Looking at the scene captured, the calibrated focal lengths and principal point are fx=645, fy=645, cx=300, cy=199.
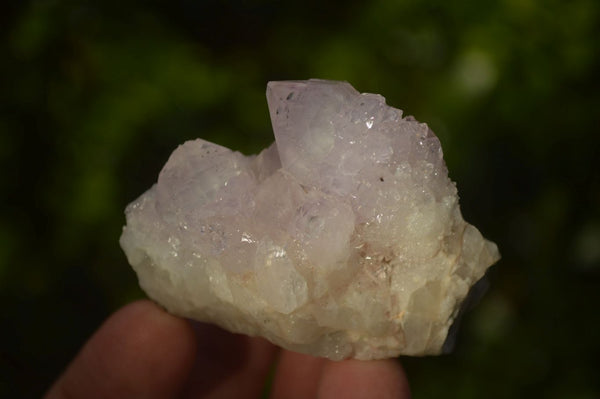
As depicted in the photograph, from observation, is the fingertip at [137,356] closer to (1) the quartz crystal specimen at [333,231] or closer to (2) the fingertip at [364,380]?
(1) the quartz crystal specimen at [333,231]

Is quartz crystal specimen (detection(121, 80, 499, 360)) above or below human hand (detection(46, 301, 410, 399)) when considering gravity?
above

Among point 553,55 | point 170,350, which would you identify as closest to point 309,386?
point 170,350

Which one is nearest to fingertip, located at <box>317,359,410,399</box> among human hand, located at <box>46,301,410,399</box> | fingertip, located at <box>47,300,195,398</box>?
human hand, located at <box>46,301,410,399</box>

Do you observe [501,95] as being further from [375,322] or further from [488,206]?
[375,322]

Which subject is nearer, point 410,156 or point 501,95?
point 410,156

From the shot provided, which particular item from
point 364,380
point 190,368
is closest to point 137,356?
point 190,368

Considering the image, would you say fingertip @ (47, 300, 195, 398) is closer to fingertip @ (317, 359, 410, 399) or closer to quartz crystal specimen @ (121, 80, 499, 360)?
quartz crystal specimen @ (121, 80, 499, 360)

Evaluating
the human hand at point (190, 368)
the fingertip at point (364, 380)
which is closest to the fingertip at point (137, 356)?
the human hand at point (190, 368)
